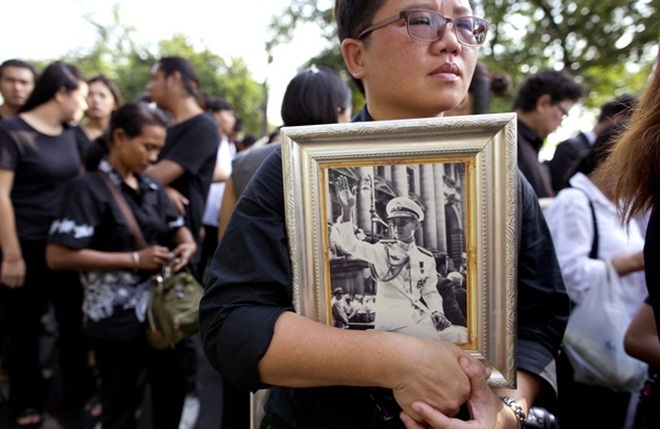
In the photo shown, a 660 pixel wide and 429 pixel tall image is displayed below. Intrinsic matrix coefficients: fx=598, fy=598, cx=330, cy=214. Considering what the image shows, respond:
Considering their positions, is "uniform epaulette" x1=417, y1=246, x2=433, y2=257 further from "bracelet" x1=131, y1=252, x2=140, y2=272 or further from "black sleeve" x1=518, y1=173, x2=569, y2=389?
"bracelet" x1=131, y1=252, x2=140, y2=272

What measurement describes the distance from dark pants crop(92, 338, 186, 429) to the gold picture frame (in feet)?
6.70

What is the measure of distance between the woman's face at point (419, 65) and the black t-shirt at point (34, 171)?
2.86 metres

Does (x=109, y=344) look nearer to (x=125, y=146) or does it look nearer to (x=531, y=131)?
(x=125, y=146)

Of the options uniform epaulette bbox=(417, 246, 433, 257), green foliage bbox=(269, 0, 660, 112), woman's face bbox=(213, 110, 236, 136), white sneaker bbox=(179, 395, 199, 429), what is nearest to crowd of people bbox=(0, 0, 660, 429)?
uniform epaulette bbox=(417, 246, 433, 257)

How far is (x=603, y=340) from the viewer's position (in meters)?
2.41

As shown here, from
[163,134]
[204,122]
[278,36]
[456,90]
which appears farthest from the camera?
[278,36]

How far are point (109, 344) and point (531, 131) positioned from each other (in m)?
2.55

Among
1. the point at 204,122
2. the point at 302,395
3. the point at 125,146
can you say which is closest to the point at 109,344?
the point at 125,146

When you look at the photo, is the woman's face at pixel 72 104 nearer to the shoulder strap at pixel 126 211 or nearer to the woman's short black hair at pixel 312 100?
the shoulder strap at pixel 126 211

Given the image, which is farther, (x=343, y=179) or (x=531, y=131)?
(x=531, y=131)

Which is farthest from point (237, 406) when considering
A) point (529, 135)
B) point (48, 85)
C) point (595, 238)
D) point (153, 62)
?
point (153, 62)

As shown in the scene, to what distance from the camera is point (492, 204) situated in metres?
1.09

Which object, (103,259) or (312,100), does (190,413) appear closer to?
(103,259)

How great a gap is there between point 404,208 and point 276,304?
1.02 feet
